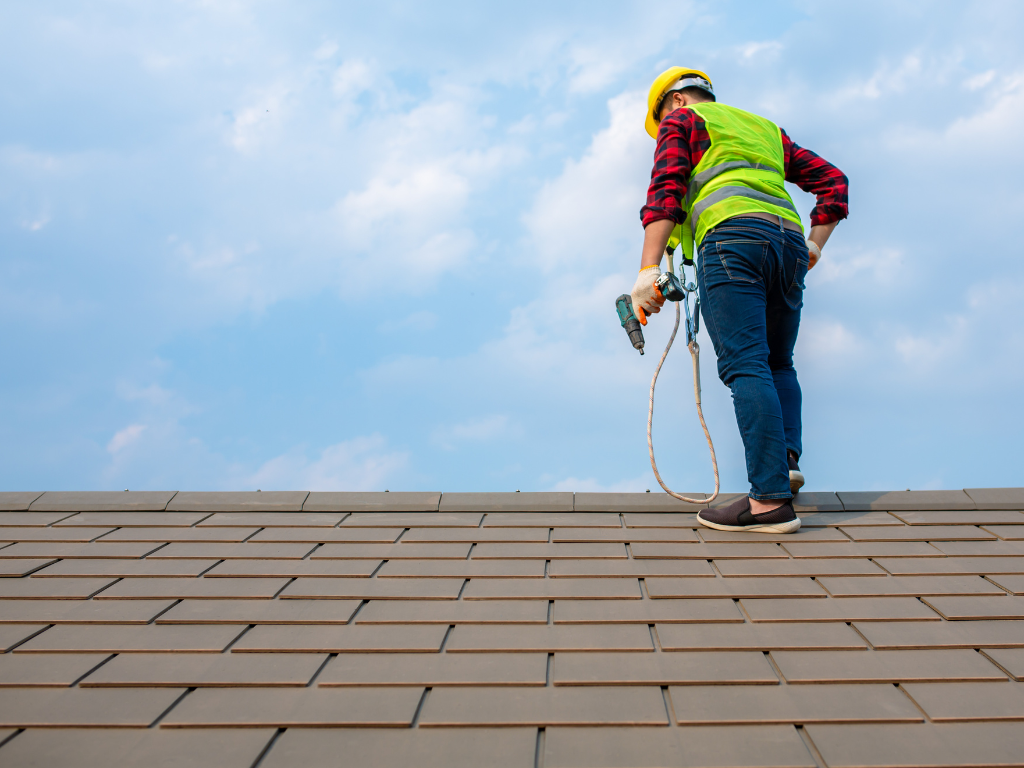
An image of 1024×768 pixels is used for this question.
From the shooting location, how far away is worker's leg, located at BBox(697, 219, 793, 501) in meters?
2.38

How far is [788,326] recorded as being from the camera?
108 inches

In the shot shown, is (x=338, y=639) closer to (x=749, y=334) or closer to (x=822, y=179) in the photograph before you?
(x=749, y=334)

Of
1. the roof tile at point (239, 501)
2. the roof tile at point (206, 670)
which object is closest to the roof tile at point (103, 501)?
the roof tile at point (239, 501)

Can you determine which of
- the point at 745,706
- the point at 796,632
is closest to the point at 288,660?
the point at 745,706

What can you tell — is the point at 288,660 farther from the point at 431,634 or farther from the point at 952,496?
the point at 952,496

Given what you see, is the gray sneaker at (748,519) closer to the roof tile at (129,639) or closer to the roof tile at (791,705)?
the roof tile at (791,705)

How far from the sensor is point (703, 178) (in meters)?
2.61

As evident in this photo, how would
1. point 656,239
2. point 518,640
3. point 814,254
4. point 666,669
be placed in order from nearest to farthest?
point 666,669
point 518,640
point 656,239
point 814,254

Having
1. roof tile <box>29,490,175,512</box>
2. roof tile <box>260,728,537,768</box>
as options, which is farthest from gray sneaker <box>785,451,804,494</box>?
roof tile <box>29,490,175,512</box>

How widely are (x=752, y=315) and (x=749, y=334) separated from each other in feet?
0.24

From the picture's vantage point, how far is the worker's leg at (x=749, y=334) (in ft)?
7.82

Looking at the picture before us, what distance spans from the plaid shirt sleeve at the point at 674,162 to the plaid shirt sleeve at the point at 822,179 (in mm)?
673

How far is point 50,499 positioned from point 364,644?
2.09 metres

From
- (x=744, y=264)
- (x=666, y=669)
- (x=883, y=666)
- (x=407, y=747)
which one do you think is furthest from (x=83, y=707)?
(x=744, y=264)
